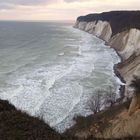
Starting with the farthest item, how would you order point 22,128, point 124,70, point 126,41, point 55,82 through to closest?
point 126,41, point 124,70, point 55,82, point 22,128

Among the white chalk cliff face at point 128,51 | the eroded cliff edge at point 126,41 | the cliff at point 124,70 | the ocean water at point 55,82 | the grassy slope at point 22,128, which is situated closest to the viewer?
the grassy slope at point 22,128

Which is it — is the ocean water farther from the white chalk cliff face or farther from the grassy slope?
the grassy slope

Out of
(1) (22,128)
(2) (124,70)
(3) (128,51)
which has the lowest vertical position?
(3) (128,51)

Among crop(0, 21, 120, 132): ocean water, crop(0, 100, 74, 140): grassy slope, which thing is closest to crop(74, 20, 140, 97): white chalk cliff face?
crop(0, 21, 120, 132): ocean water

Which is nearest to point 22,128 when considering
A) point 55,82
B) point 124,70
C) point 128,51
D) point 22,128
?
point 22,128

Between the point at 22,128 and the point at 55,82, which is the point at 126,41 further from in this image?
the point at 22,128

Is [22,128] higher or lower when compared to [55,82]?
higher

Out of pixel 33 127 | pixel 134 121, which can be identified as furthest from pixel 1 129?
pixel 134 121

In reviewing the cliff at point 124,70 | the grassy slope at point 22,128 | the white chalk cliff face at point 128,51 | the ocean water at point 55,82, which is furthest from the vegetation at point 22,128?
the white chalk cliff face at point 128,51

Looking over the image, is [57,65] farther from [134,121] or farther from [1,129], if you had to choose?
[1,129]

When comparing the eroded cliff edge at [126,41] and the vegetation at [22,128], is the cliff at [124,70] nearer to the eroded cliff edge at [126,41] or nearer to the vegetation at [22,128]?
the eroded cliff edge at [126,41]

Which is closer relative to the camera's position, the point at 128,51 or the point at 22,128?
the point at 22,128
